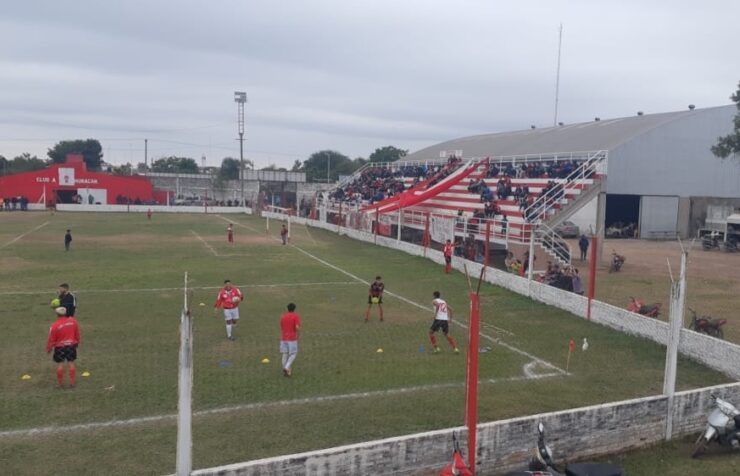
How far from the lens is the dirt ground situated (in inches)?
733

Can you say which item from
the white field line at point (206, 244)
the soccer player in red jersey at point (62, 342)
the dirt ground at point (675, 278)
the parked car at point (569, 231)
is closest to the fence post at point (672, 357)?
the dirt ground at point (675, 278)

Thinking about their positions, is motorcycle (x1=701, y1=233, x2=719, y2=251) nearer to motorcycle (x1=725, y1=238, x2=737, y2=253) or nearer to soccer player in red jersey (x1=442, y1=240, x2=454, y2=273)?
motorcycle (x1=725, y1=238, x2=737, y2=253)

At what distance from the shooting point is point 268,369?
1251 centimetres

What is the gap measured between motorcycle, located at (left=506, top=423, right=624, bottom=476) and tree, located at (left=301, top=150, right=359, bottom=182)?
112 metres

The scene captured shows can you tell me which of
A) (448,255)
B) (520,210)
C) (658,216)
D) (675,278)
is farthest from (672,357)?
(658,216)

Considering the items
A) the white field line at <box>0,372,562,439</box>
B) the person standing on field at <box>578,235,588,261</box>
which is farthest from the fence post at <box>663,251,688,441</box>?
the person standing on field at <box>578,235,588,261</box>

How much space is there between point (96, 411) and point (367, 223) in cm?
3020

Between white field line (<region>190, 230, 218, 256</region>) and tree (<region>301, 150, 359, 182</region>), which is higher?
tree (<region>301, 150, 359, 182</region>)

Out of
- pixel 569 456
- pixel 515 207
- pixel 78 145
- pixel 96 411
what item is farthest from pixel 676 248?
pixel 78 145

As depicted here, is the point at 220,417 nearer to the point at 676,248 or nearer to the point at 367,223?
the point at 367,223

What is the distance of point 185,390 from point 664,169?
44257 mm

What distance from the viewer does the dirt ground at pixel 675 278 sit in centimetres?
1861

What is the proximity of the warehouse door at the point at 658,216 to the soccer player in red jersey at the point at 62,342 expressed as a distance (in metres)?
41.2

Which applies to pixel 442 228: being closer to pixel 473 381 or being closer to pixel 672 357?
pixel 672 357
